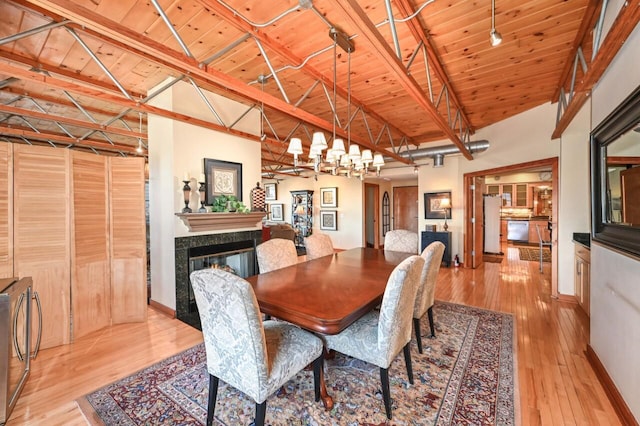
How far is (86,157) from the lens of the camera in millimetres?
2859

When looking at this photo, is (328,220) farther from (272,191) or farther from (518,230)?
(518,230)

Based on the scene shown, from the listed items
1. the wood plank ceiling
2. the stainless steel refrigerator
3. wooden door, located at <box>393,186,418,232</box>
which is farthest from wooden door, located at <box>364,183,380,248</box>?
the wood plank ceiling

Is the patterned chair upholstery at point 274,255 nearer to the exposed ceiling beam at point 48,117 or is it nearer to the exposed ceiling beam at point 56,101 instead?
the exposed ceiling beam at point 48,117

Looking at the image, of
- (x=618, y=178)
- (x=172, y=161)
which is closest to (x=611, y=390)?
(x=618, y=178)

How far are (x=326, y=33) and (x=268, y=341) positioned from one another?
2.49 metres

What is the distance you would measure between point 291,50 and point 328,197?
5885mm

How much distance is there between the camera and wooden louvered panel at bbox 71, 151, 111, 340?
2.78 m

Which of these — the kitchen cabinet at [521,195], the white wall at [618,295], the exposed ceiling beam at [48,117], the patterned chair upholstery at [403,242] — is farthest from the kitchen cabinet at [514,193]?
the exposed ceiling beam at [48,117]

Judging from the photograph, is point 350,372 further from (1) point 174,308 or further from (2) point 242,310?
(1) point 174,308

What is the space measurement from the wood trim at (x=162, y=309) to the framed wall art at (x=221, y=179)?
1.42 m

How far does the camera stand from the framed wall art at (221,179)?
363 centimetres

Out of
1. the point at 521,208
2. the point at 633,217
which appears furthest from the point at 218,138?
the point at 521,208

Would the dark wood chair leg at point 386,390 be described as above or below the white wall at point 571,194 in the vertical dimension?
below

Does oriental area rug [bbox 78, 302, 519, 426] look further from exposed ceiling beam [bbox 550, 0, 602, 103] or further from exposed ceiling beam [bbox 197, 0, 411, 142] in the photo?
exposed ceiling beam [bbox 550, 0, 602, 103]
